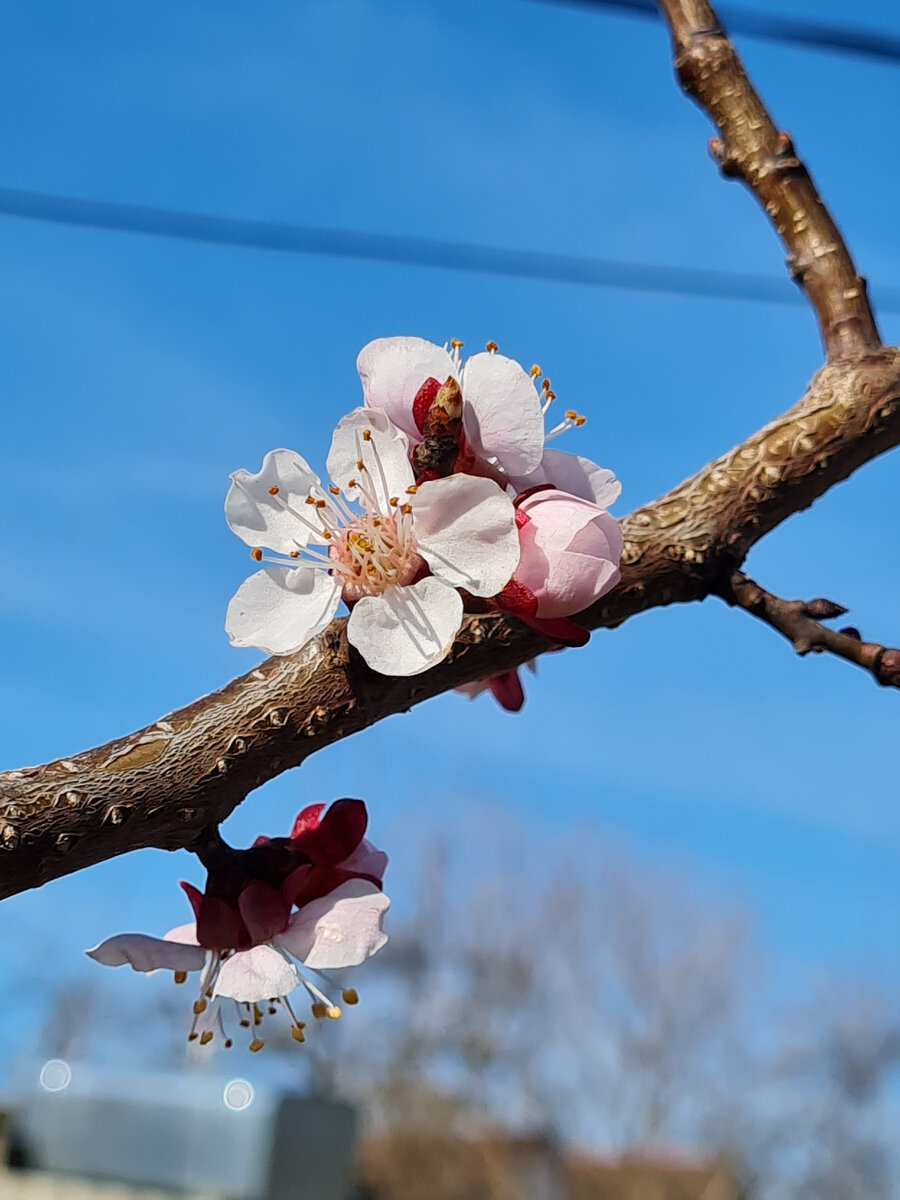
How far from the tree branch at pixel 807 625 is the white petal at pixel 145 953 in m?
0.23

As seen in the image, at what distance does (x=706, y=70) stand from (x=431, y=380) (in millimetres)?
231

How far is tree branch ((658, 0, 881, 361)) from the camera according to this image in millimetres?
487

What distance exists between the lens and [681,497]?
1.45 ft

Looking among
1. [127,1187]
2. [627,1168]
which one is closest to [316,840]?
[127,1187]

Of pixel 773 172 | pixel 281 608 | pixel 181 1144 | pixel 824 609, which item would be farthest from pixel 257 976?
pixel 181 1144

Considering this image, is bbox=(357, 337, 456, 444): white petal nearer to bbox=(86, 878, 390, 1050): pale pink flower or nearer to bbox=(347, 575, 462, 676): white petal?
bbox=(347, 575, 462, 676): white petal

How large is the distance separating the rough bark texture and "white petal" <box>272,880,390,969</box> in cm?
6

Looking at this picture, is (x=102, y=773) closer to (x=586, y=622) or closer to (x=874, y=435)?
(x=586, y=622)

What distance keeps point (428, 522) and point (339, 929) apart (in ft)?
0.48

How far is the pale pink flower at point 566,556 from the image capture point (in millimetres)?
371

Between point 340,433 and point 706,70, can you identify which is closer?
point 340,433

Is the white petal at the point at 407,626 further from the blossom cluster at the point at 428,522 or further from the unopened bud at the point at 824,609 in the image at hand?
the unopened bud at the point at 824,609

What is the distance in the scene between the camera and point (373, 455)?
413mm

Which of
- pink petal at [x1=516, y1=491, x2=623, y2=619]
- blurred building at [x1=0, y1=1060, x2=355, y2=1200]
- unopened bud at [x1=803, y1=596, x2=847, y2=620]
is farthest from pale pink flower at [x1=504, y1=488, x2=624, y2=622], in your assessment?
blurred building at [x1=0, y1=1060, x2=355, y2=1200]
